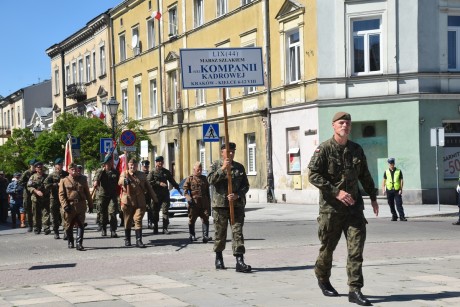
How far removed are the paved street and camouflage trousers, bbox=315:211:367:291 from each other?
0.30 meters

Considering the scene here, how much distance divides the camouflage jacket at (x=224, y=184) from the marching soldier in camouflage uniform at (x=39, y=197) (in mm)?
9409

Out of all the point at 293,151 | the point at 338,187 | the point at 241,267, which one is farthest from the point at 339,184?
the point at 293,151

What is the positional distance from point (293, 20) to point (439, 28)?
18.7 ft

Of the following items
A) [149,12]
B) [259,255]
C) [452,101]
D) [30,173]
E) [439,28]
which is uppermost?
[149,12]

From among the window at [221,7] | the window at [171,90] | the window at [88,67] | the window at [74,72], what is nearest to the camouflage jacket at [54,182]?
the window at [221,7]

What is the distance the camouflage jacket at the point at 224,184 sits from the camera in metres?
11.8

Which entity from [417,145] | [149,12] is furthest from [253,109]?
[149,12]

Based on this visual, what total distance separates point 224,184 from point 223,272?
1.32 meters

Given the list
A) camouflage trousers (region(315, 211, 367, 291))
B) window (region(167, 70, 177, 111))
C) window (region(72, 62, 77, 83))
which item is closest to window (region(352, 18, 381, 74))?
window (region(167, 70, 177, 111))

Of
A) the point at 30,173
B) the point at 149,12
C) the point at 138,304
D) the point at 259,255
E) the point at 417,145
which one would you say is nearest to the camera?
the point at 138,304

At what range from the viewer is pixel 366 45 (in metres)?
28.8

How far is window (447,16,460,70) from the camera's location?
93.8ft

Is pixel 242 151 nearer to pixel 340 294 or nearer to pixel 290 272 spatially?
pixel 290 272

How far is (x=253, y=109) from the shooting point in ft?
113
